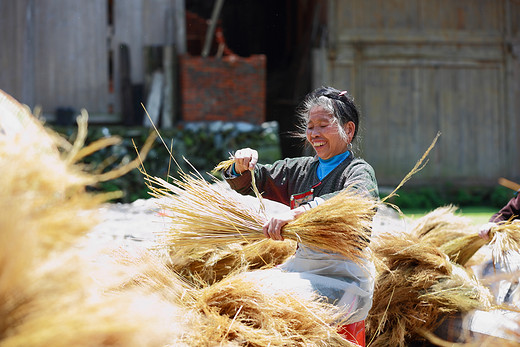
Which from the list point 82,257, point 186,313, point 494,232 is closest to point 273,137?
point 494,232

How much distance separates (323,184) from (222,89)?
5.05m

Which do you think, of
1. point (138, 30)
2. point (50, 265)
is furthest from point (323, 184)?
point (138, 30)

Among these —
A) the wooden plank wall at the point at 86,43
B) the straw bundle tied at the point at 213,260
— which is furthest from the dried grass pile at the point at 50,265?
the wooden plank wall at the point at 86,43

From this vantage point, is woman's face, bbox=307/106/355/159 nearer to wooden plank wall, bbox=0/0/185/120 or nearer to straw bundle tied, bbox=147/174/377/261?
straw bundle tied, bbox=147/174/377/261

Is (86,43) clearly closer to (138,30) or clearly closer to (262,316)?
(138,30)

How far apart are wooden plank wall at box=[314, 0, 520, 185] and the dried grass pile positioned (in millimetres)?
7353

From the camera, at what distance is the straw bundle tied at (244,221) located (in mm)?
1896

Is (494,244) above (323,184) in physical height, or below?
below

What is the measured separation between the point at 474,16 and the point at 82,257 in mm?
8681

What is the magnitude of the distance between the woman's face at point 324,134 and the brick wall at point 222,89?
16.1 ft

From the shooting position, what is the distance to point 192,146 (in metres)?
6.97

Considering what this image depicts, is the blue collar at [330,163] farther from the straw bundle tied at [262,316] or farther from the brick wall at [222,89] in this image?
the brick wall at [222,89]

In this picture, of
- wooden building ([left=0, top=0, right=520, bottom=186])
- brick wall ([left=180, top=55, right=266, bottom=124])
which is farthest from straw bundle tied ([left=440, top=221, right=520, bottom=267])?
wooden building ([left=0, top=0, right=520, bottom=186])

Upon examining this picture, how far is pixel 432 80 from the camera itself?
838 centimetres
